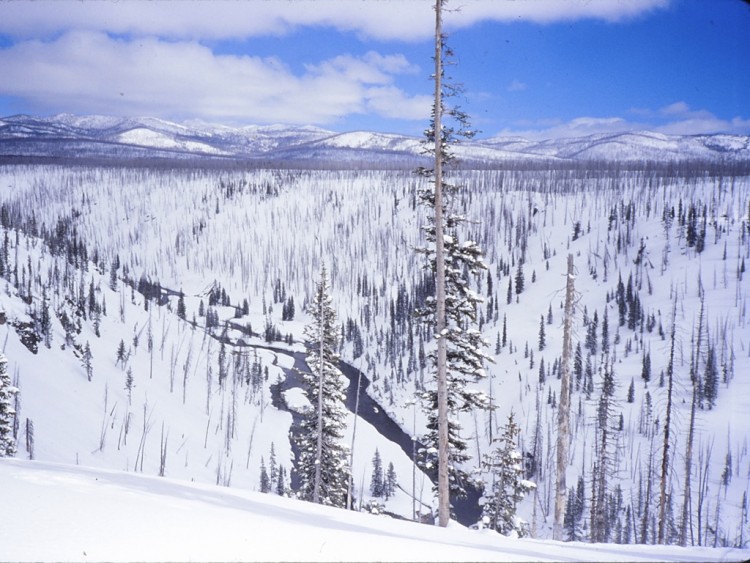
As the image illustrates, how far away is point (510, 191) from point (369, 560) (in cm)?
18169

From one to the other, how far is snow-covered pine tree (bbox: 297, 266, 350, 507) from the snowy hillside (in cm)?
382

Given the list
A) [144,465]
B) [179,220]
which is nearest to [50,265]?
[144,465]

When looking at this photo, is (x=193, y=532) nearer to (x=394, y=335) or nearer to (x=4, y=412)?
(x=4, y=412)

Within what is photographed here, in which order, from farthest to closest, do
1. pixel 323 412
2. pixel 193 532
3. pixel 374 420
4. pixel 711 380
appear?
pixel 374 420 → pixel 711 380 → pixel 323 412 → pixel 193 532

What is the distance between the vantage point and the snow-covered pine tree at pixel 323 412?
1769 cm

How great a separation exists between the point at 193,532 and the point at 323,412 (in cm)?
1264

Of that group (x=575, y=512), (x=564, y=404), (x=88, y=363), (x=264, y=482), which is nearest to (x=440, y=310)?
(x=564, y=404)

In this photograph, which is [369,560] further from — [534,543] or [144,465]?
[144,465]

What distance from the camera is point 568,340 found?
1270 centimetres

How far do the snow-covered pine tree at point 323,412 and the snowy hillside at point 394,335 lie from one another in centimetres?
382

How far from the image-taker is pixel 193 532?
6.12 m

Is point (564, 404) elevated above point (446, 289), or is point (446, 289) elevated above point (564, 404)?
point (446, 289)

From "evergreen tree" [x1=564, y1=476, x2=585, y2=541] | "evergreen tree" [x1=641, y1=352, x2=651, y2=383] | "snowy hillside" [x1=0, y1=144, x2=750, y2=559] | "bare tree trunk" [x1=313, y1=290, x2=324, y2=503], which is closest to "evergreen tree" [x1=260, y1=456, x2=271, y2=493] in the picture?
"snowy hillside" [x1=0, y1=144, x2=750, y2=559]

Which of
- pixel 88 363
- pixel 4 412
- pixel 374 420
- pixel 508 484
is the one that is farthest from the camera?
pixel 374 420
